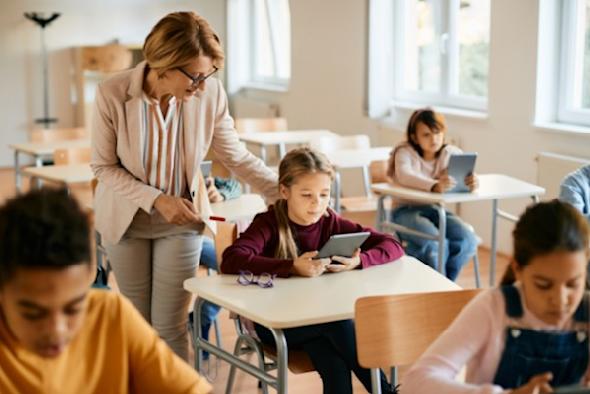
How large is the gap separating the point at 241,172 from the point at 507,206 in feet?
10.9

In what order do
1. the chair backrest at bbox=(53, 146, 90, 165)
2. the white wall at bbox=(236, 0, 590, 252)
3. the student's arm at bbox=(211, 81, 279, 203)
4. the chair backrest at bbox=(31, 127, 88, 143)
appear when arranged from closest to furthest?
the student's arm at bbox=(211, 81, 279, 203) < the chair backrest at bbox=(53, 146, 90, 165) < the white wall at bbox=(236, 0, 590, 252) < the chair backrest at bbox=(31, 127, 88, 143)

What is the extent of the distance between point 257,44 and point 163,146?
7.96 m

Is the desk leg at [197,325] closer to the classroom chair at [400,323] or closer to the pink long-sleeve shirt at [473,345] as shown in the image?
the classroom chair at [400,323]

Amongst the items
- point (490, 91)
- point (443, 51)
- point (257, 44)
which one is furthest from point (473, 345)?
point (257, 44)

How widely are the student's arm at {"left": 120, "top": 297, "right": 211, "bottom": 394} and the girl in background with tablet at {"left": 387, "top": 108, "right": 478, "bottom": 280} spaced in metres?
3.21

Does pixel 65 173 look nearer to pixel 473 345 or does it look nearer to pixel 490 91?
pixel 490 91

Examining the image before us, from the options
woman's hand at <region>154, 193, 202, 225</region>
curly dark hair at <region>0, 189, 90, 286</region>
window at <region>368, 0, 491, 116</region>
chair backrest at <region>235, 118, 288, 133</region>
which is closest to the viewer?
curly dark hair at <region>0, 189, 90, 286</region>

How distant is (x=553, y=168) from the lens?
5535mm

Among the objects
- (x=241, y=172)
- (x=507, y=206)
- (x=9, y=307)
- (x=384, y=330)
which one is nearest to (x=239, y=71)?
(x=507, y=206)

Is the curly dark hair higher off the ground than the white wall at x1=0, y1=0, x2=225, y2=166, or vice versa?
the white wall at x1=0, y1=0, x2=225, y2=166

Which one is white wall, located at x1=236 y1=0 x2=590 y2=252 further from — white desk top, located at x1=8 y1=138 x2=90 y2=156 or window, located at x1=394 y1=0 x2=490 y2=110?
white desk top, located at x1=8 y1=138 x2=90 y2=156

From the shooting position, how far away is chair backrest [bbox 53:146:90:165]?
5.57m

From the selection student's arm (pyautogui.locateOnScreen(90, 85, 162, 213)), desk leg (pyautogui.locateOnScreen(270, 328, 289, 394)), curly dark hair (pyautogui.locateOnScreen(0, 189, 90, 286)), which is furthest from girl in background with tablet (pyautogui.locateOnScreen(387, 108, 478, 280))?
curly dark hair (pyautogui.locateOnScreen(0, 189, 90, 286))

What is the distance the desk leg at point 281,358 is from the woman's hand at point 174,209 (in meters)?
0.49
